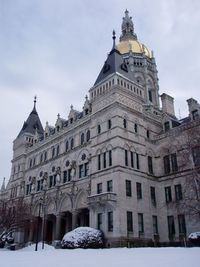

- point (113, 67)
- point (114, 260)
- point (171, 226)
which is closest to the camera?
point (114, 260)

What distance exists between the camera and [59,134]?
49.1 meters

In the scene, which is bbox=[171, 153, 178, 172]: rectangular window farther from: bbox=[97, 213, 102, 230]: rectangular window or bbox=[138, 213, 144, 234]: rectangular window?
bbox=[97, 213, 102, 230]: rectangular window

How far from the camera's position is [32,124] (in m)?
63.4

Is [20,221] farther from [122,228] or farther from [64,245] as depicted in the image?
[122,228]

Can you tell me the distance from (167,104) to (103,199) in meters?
23.7

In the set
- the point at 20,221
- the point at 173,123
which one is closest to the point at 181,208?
the point at 173,123

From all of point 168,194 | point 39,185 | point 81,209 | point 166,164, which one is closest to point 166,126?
point 166,164

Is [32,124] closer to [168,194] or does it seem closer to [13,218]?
[13,218]

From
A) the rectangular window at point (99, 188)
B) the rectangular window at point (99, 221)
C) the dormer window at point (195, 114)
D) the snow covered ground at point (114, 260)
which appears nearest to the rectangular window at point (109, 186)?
the rectangular window at point (99, 188)

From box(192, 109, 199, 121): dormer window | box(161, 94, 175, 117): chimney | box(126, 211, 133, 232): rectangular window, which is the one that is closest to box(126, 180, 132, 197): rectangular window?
box(126, 211, 133, 232): rectangular window

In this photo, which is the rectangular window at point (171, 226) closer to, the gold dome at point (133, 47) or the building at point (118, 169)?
the building at point (118, 169)

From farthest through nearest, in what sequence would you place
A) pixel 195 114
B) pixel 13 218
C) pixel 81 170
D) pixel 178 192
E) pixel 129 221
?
1. pixel 81 170
2. pixel 13 218
3. pixel 195 114
4. pixel 178 192
5. pixel 129 221

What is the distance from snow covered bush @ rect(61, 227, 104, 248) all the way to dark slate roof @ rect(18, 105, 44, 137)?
1370 inches

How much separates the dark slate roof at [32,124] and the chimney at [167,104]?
27.6m
